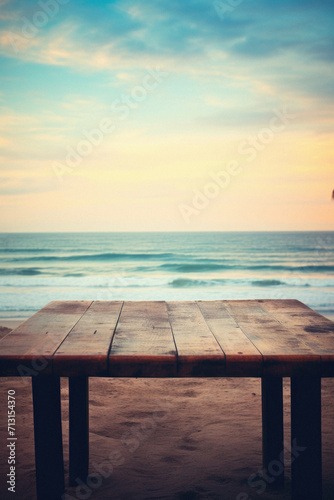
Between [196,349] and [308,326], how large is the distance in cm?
65

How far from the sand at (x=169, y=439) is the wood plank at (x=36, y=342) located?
3.14ft

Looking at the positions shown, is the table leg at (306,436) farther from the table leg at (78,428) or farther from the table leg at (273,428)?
the table leg at (78,428)

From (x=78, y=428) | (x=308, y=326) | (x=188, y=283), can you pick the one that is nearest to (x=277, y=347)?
(x=308, y=326)

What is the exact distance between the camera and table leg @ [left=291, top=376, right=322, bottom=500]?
4.58 ft

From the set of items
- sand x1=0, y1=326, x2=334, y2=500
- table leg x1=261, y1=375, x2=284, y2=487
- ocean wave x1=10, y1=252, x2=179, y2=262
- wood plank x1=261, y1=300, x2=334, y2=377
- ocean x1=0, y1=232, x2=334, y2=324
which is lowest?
ocean x1=0, y1=232, x2=334, y2=324

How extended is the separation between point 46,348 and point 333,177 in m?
22.7

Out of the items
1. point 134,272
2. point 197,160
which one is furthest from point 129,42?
point 197,160

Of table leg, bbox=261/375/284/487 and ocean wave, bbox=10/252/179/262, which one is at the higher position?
table leg, bbox=261/375/284/487

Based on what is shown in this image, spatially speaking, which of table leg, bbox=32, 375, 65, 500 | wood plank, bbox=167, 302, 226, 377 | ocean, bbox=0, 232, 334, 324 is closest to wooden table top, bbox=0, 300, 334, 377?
wood plank, bbox=167, 302, 226, 377

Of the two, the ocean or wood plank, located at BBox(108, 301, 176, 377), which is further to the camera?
the ocean

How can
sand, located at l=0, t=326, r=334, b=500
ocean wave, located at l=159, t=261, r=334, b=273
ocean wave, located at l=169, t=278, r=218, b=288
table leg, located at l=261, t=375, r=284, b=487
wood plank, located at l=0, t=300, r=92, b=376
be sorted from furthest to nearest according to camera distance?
ocean wave, located at l=159, t=261, r=334, b=273
ocean wave, located at l=169, t=278, r=218, b=288
sand, located at l=0, t=326, r=334, b=500
table leg, located at l=261, t=375, r=284, b=487
wood plank, located at l=0, t=300, r=92, b=376

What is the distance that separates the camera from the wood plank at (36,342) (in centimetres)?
125

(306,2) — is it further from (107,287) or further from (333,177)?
(333,177)

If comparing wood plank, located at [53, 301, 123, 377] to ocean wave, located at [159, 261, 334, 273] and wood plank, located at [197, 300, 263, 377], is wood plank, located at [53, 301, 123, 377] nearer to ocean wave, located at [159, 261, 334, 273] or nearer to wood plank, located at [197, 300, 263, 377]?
wood plank, located at [197, 300, 263, 377]
